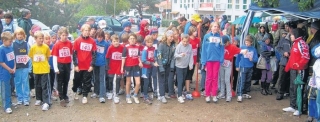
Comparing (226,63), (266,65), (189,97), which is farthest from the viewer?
(266,65)

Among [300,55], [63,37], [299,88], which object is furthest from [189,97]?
[63,37]

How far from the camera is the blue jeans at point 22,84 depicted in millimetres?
6805

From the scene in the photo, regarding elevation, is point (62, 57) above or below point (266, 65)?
above

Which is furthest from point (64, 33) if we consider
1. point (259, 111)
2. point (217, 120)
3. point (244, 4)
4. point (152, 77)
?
point (244, 4)

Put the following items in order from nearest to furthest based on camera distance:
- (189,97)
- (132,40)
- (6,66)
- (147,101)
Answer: (6,66) < (132,40) < (147,101) < (189,97)

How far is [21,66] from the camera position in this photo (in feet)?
22.1

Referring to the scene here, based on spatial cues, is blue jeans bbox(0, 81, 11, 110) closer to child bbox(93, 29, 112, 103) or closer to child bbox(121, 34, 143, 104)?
child bbox(93, 29, 112, 103)

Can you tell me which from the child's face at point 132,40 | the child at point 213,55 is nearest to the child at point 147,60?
the child's face at point 132,40

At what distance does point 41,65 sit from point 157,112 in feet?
8.09

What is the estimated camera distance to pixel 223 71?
303 inches

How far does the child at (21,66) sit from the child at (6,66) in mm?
192

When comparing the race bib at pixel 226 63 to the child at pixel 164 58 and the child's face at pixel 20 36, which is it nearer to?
the child at pixel 164 58

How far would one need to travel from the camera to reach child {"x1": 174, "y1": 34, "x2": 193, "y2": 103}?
23.8 feet

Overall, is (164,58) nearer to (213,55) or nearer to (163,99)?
(163,99)
